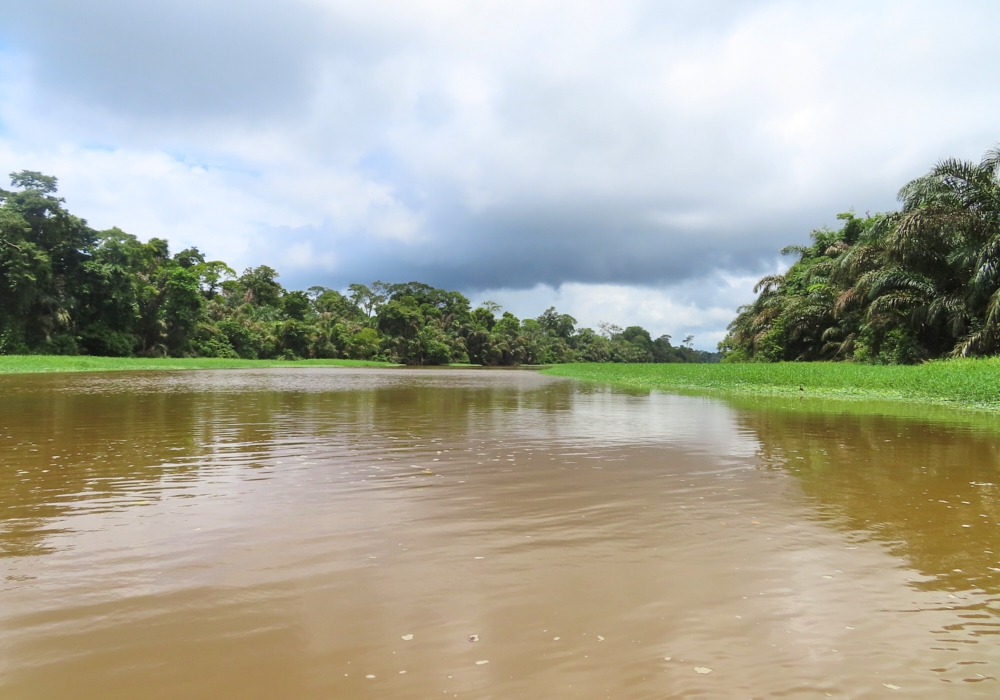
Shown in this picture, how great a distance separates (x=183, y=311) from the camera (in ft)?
192

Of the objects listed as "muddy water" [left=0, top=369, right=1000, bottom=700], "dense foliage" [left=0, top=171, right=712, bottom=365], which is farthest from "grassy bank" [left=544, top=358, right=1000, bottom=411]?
"dense foliage" [left=0, top=171, right=712, bottom=365]

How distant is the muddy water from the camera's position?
113 inches

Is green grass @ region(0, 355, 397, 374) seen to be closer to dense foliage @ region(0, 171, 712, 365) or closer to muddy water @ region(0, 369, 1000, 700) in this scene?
dense foliage @ region(0, 171, 712, 365)

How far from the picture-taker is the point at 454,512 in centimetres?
552

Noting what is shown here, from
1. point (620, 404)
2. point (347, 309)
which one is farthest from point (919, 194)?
point (347, 309)

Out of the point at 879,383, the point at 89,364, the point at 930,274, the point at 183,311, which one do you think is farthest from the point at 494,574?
the point at 183,311

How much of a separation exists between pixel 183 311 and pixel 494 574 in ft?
210

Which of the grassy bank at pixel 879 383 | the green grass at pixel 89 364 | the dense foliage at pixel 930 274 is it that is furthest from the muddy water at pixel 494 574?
the green grass at pixel 89 364

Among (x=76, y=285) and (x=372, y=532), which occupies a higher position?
(x=76, y=285)

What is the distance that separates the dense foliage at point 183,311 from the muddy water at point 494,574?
46.4 m

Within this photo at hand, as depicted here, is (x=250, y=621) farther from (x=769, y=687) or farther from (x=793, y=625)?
(x=793, y=625)

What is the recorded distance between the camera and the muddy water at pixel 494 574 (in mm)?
2859

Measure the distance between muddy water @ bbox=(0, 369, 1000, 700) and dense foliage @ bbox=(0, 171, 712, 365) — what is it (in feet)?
152

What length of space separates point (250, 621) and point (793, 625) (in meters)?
3.26
